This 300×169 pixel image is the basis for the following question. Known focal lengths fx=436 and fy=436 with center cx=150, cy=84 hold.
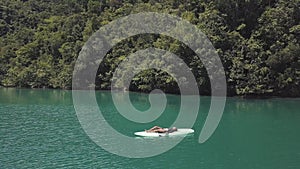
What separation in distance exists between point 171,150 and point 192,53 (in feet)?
75.2

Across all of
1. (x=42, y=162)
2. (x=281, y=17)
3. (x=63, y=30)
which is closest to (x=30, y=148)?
(x=42, y=162)

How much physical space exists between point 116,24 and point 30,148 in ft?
111

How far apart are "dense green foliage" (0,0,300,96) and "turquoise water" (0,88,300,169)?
5.75m

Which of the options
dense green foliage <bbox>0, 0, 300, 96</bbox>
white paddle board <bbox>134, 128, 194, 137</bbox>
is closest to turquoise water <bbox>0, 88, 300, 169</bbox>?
white paddle board <bbox>134, 128, 194, 137</bbox>

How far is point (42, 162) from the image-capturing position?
18.2 meters

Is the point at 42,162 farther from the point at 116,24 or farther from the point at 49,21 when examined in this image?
the point at 49,21

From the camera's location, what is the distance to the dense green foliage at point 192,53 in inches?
1619

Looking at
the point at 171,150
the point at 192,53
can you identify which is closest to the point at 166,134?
the point at 171,150

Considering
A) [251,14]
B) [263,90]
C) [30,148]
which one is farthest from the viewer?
[251,14]

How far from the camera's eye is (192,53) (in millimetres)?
42375

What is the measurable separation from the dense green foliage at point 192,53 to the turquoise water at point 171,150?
18.9 feet

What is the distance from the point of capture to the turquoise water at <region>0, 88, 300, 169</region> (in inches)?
719

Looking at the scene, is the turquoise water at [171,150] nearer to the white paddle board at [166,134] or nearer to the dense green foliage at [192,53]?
the white paddle board at [166,134]

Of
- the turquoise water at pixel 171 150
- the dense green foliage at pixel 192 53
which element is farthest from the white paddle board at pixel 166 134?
the dense green foliage at pixel 192 53
